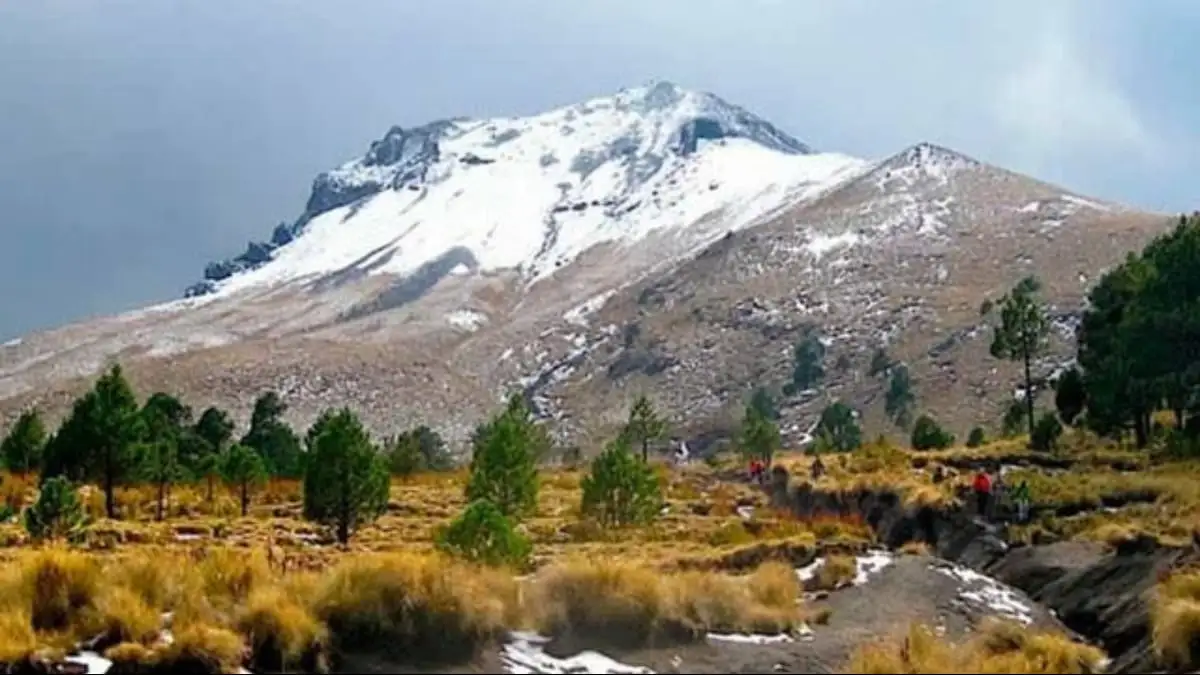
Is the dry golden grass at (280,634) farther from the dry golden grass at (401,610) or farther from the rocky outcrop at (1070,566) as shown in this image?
the rocky outcrop at (1070,566)

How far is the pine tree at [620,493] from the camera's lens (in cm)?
5544

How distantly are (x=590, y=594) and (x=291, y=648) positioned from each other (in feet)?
15.4

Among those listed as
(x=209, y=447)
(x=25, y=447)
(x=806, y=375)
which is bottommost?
(x=209, y=447)

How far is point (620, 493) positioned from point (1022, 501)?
19.0m

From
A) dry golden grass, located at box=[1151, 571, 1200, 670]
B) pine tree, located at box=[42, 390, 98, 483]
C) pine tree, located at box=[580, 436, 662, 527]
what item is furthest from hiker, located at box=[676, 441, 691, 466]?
dry golden grass, located at box=[1151, 571, 1200, 670]

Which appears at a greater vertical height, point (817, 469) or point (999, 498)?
point (817, 469)

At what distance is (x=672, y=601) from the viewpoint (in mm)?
20766

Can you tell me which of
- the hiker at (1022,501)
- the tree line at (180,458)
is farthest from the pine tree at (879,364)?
the hiker at (1022,501)

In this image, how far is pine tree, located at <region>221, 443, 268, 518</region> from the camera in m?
67.2

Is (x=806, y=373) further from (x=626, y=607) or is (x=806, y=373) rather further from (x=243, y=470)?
(x=626, y=607)

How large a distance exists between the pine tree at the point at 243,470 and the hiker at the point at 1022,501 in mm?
36961

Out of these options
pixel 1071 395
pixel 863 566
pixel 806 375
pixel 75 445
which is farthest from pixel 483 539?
pixel 806 375

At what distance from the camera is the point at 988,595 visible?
30078 millimetres

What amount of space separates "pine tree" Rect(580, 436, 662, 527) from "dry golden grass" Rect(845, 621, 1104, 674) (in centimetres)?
3310
